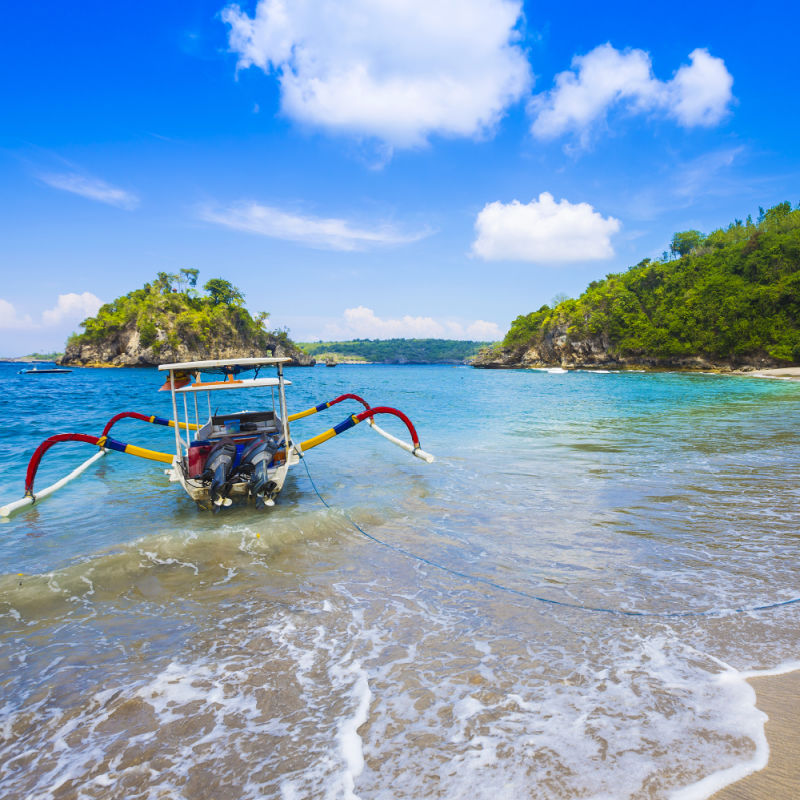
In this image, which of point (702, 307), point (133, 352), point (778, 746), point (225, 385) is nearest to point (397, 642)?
point (778, 746)

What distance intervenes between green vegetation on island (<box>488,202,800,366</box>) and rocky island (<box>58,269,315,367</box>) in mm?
82938

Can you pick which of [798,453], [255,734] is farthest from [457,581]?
[798,453]

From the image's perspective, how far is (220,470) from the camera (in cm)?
771

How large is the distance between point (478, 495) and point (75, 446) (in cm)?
1381

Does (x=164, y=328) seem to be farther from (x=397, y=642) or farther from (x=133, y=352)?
(x=397, y=642)

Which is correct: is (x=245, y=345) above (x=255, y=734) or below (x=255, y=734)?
above

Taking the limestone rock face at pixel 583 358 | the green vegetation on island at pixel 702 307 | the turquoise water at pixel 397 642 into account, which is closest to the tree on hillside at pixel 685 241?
the green vegetation on island at pixel 702 307

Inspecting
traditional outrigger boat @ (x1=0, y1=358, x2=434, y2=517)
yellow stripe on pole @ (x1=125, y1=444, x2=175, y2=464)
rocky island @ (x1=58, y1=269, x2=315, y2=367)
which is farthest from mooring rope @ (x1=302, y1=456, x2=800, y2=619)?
rocky island @ (x1=58, y1=269, x2=315, y2=367)

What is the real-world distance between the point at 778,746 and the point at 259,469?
709cm

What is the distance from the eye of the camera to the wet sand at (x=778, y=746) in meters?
2.38

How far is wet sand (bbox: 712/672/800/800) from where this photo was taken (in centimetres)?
238

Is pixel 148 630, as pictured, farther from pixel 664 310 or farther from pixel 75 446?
pixel 664 310

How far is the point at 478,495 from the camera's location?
9008mm

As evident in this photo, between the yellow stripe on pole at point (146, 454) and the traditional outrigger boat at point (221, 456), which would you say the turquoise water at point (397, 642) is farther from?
the yellow stripe on pole at point (146, 454)
